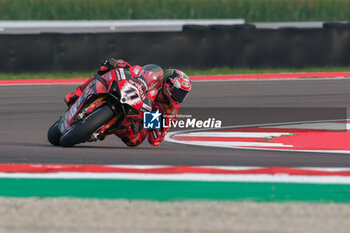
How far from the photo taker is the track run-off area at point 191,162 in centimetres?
714

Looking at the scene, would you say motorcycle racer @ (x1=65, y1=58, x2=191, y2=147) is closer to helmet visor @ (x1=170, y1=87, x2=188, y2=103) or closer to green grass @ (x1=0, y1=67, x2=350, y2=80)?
helmet visor @ (x1=170, y1=87, x2=188, y2=103)

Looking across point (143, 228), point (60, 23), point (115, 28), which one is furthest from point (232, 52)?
point (143, 228)

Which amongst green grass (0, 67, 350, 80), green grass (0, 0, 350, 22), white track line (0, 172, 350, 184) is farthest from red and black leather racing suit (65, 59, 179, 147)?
green grass (0, 0, 350, 22)

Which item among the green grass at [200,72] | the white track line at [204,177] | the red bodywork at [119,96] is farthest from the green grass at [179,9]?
the white track line at [204,177]

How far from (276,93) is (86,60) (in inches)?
199

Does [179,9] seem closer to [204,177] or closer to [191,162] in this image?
[191,162]

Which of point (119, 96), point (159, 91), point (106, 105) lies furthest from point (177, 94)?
point (106, 105)

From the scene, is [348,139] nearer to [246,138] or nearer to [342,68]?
[246,138]

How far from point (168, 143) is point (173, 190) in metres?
3.84

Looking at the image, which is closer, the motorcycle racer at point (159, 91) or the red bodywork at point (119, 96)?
the red bodywork at point (119, 96)

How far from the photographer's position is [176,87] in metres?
8.98

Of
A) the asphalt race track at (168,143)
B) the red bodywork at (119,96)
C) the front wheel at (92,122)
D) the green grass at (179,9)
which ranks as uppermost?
the red bodywork at (119,96)

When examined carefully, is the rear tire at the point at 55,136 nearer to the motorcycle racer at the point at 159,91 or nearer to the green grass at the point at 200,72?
the motorcycle racer at the point at 159,91

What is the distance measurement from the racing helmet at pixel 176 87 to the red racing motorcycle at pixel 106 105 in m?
0.24
